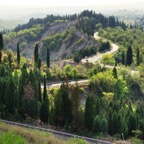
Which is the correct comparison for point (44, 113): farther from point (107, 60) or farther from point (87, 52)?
point (87, 52)

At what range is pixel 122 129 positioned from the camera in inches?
1139

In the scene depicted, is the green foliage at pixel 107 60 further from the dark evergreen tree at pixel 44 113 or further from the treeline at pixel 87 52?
the dark evergreen tree at pixel 44 113

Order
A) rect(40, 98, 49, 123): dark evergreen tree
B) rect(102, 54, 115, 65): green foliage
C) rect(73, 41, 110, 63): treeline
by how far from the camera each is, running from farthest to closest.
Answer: rect(73, 41, 110, 63): treeline
rect(102, 54, 115, 65): green foliage
rect(40, 98, 49, 123): dark evergreen tree

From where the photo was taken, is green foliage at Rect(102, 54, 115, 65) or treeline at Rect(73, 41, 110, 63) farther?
treeline at Rect(73, 41, 110, 63)

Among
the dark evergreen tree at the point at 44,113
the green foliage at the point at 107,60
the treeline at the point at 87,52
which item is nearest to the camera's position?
the dark evergreen tree at the point at 44,113

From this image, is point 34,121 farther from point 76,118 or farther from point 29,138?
point 29,138

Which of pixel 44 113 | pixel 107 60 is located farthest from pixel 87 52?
pixel 44 113

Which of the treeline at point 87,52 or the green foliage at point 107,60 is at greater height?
the green foliage at point 107,60

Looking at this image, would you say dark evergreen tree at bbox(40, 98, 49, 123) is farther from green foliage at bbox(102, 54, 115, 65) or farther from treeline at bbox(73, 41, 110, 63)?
treeline at bbox(73, 41, 110, 63)

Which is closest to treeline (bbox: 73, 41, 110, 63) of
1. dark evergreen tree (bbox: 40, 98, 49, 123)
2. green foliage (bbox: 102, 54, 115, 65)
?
green foliage (bbox: 102, 54, 115, 65)

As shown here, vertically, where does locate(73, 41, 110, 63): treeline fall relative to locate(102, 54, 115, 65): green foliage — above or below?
below

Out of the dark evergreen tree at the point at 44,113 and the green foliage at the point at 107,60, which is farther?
the green foliage at the point at 107,60

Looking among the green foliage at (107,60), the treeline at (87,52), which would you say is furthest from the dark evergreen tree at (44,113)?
the treeline at (87,52)

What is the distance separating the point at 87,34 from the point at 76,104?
119681mm
